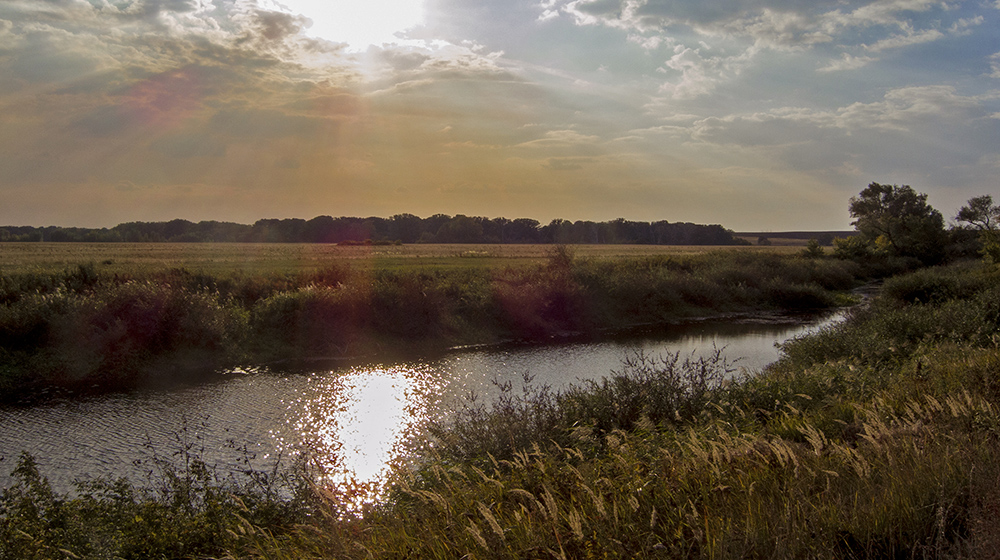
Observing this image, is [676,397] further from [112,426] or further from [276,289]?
[276,289]

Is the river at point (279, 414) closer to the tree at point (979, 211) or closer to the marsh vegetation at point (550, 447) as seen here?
the marsh vegetation at point (550, 447)

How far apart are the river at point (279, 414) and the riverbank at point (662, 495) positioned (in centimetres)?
140

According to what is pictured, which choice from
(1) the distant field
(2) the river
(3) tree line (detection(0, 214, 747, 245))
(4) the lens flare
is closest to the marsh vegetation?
(4) the lens flare

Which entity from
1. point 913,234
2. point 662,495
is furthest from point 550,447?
point 913,234

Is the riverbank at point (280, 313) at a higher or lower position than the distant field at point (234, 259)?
lower

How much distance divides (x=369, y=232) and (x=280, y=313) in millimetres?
85147

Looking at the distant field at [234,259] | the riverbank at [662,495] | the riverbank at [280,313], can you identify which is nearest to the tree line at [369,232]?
the distant field at [234,259]

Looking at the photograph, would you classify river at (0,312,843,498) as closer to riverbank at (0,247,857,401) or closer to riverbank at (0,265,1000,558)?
riverbank at (0,265,1000,558)

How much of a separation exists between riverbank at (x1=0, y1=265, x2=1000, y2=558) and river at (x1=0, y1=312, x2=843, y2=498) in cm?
140

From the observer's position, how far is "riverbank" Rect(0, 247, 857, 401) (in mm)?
18578

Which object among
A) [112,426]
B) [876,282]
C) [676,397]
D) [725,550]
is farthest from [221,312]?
[876,282]

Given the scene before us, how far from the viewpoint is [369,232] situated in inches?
4158

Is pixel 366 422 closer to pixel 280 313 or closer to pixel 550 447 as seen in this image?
pixel 550 447

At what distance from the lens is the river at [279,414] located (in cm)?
1098
